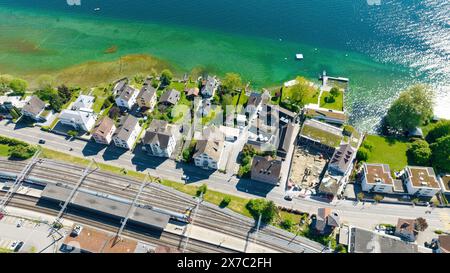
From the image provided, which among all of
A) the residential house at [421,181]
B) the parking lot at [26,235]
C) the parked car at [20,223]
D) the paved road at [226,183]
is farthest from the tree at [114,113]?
the residential house at [421,181]

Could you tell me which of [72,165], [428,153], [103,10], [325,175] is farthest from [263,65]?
[103,10]

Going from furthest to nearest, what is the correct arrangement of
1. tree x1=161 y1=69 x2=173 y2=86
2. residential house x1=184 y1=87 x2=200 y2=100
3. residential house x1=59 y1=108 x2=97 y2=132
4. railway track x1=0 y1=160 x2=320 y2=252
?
tree x1=161 y1=69 x2=173 y2=86
residential house x1=184 y1=87 x2=200 y2=100
residential house x1=59 y1=108 x2=97 y2=132
railway track x1=0 y1=160 x2=320 y2=252

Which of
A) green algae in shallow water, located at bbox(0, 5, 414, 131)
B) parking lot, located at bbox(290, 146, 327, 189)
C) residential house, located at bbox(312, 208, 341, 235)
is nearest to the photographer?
residential house, located at bbox(312, 208, 341, 235)

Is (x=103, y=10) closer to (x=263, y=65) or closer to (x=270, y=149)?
(x=263, y=65)

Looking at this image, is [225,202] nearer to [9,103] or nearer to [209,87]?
[209,87]

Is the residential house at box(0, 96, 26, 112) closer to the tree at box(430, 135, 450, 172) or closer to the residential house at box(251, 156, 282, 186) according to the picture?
the residential house at box(251, 156, 282, 186)

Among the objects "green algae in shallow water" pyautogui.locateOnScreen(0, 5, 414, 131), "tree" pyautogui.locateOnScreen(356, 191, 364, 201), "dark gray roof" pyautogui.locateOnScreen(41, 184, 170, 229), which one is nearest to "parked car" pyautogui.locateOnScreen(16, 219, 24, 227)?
"dark gray roof" pyautogui.locateOnScreen(41, 184, 170, 229)

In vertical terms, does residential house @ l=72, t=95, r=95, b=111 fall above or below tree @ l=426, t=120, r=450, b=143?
below
